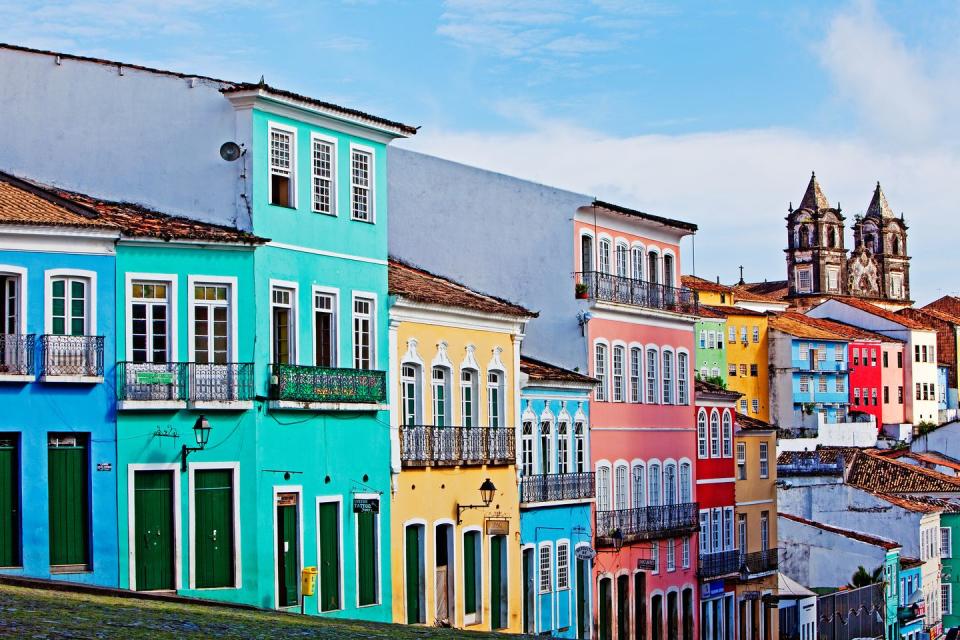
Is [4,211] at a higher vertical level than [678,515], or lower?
higher

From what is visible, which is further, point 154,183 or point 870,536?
point 870,536

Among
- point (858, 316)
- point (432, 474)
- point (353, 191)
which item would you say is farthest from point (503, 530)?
point (858, 316)

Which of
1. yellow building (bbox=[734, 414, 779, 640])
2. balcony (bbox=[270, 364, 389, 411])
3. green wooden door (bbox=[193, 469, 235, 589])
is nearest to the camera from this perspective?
green wooden door (bbox=[193, 469, 235, 589])

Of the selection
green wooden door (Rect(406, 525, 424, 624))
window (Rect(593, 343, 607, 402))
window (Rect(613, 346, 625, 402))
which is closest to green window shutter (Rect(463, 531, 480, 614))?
green wooden door (Rect(406, 525, 424, 624))

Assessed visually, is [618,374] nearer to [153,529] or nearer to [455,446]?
[455,446]

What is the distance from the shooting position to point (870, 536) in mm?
77688

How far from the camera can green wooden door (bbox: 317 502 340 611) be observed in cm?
3569

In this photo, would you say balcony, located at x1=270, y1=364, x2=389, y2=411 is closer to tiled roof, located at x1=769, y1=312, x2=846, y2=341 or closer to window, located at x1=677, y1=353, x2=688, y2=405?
window, located at x1=677, y1=353, x2=688, y2=405

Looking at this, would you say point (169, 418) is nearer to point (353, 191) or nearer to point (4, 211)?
point (4, 211)

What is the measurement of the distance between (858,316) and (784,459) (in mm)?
66464

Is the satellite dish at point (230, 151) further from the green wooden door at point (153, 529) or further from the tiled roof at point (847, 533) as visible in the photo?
the tiled roof at point (847, 533)

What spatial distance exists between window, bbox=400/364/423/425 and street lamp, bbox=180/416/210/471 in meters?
7.21

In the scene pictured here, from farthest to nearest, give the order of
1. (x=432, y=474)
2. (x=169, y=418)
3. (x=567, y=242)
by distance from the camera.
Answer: (x=567, y=242), (x=432, y=474), (x=169, y=418)

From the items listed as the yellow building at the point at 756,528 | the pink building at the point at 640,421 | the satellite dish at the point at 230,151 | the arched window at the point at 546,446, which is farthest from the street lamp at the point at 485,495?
the yellow building at the point at 756,528
